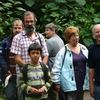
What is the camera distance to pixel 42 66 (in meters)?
4.36

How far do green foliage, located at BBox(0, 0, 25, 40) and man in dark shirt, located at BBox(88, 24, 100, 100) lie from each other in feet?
12.4

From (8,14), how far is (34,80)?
4.49 metres

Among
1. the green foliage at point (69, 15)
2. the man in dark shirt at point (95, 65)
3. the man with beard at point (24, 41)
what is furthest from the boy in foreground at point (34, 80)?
the green foliage at point (69, 15)

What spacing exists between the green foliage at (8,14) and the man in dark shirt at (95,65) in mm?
3772

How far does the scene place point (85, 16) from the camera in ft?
29.7

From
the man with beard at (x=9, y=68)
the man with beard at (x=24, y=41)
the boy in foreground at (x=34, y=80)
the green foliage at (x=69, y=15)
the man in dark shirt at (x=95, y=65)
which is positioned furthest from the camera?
the green foliage at (x=69, y=15)

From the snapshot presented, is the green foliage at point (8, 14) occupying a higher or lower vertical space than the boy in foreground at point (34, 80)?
higher

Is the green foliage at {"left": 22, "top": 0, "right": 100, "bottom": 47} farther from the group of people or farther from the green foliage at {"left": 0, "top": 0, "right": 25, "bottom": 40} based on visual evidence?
the group of people

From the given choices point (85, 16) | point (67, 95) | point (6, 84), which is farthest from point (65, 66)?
point (85, 16)

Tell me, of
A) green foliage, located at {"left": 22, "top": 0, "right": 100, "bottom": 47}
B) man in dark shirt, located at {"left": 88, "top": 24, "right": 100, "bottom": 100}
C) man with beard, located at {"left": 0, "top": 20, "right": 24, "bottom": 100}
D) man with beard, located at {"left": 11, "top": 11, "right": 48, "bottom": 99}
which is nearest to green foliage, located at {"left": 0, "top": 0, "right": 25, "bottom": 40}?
green foliage, located at {"left": 22, "top": 0, "right": 100, "bottom": 47}

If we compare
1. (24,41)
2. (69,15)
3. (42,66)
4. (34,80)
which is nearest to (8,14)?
(69,15)

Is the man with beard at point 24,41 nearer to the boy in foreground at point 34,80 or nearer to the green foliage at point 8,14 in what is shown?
the boy in foreground at point 34,80

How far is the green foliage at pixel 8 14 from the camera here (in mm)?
8070

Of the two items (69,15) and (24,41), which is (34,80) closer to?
(24,41)
